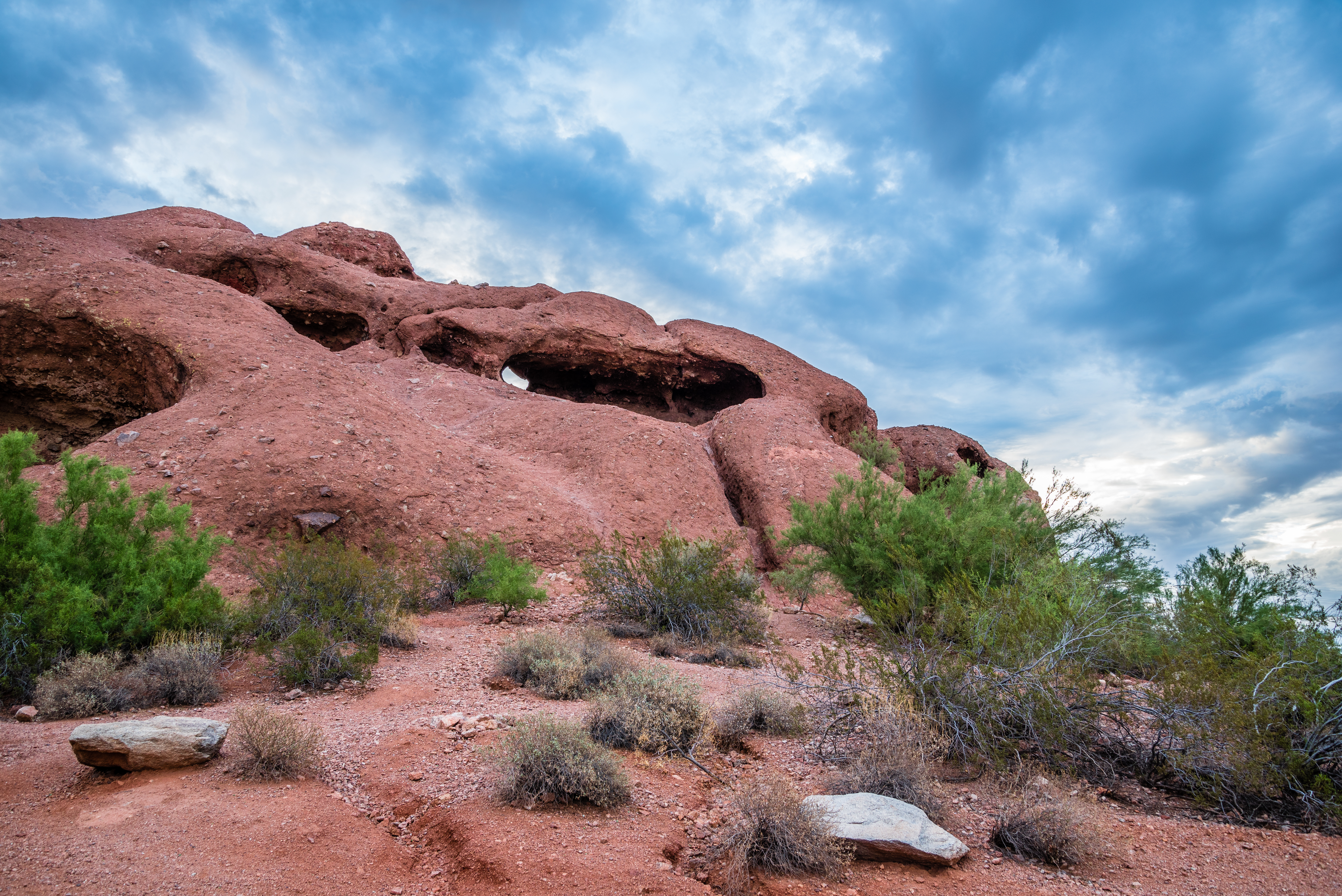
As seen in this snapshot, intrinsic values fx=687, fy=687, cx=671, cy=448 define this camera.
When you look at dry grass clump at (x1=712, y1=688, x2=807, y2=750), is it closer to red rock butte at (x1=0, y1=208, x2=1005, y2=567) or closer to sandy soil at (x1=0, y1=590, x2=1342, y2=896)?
sandy soil at (x1=0, y1=590, x2=1342, y2=896)

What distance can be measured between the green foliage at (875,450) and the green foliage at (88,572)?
16218 millimetres

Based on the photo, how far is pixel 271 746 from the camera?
414 cm

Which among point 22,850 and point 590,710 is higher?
point 590,710

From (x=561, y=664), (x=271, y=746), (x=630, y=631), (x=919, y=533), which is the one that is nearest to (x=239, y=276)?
(x=630, y=631)

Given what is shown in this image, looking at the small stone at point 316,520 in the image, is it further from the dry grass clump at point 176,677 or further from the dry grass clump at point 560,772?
the dry grass clump at point 560,772

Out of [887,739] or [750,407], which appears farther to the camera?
[750,407]

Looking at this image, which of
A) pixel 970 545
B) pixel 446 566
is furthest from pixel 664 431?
pixel 970 545

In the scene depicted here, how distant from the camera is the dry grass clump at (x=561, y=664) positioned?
6.13 m

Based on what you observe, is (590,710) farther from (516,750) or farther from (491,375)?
(491,375)

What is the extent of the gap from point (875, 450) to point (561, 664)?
51.1ft

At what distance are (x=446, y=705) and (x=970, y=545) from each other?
717cm

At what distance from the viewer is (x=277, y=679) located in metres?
6.30

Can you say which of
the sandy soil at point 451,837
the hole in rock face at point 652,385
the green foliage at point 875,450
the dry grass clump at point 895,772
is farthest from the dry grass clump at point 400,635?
the green foliage at point 875,450

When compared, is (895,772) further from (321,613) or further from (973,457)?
(973,457)
